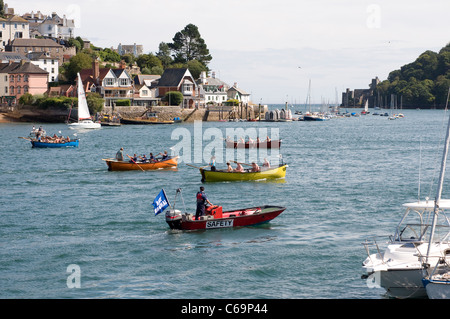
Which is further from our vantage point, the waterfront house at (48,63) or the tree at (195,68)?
the tree at (195,68)

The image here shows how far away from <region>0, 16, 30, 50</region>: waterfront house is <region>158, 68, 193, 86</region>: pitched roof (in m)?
50.4

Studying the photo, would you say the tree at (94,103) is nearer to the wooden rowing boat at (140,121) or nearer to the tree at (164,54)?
the wooden rowing boat at (140,121)

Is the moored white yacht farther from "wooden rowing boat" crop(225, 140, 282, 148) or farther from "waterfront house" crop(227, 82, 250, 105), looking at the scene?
"waterfront house" crop(227, 82, 250, 105)

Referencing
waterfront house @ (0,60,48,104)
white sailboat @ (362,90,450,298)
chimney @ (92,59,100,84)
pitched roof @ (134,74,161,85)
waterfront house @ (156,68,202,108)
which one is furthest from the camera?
pitched roof @ (134,74,161,85)

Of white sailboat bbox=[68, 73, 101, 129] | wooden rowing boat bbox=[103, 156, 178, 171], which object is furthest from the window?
wooden rowing boat bbox=[103, 156, 178, 171]

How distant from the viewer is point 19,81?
14088 cm

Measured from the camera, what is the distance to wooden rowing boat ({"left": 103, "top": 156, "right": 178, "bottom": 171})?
178ft

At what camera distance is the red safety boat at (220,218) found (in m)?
30.6

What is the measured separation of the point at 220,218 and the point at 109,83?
113m

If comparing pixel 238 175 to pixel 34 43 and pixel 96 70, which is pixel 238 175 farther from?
pixel 34 43

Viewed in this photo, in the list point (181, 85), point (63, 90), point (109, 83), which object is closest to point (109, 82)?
point (109, 83)

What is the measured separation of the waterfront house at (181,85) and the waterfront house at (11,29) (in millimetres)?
50556

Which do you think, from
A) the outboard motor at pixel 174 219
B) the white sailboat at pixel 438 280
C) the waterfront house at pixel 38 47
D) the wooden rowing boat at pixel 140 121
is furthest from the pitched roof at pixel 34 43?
the white sailboat at pixel 438 280

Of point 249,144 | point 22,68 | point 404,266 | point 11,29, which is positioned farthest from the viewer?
point 11,29
